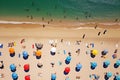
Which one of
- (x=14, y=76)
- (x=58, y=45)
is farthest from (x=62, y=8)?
(x=14, y=76)

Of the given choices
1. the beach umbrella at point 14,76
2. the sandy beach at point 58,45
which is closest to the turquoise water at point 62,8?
the sandy beach at point 58,45

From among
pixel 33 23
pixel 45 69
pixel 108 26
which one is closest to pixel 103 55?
pixel 108 26

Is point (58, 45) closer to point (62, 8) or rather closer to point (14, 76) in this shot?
point (62, 8)

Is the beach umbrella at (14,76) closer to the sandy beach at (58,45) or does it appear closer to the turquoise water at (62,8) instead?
the sandy beach at (58,45)

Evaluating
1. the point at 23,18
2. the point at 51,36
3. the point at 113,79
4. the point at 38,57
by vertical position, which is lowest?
the point at 113,79

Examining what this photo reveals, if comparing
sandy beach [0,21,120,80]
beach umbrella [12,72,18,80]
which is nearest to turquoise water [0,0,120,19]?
sandy beach [0,21,120,80]

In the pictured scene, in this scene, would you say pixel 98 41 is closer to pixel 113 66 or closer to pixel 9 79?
pixel 113 66
